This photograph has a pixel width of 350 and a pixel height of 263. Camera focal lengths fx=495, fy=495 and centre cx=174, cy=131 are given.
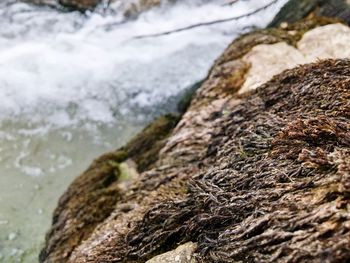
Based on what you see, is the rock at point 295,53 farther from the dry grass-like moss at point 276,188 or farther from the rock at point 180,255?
the rock at point 180,255

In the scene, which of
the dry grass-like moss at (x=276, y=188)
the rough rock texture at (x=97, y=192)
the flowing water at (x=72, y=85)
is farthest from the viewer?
the flowing water at (x=72, y=85)

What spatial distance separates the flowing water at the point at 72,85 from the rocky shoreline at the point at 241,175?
1486mm

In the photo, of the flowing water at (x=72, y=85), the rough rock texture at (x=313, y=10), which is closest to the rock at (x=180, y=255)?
the flowing water at (x=72, y=85)

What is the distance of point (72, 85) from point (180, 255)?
6142 mm

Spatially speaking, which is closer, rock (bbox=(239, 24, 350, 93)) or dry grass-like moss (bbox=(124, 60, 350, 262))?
dry grass-like moss (bbox=(124, 60, 350, 262))

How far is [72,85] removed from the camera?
28.1ft

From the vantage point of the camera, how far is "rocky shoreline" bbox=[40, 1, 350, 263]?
92.7 inches

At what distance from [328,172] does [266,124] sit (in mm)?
1119

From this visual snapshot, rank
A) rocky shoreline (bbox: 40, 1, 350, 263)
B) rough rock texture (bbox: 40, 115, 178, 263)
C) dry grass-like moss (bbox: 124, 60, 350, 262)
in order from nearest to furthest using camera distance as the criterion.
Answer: dry grass-like moss (bbox: 124, 60, 350, 262) → rocky shoreline (bbox: 40, 1, 350, 263) → rough rock texture (bbox: 40, 115, 178, 263)

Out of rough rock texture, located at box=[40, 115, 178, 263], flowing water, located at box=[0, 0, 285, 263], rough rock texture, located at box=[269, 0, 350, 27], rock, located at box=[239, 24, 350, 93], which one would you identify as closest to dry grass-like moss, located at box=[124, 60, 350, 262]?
rock, located at box=[239, 24, 350, 93]

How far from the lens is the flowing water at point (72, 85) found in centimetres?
677

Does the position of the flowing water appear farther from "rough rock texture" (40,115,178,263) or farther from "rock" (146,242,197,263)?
"rock" (146,242,197,263)

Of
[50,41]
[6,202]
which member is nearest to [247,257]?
[6,202]

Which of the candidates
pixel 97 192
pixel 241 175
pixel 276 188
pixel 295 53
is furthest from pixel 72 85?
pixel 276 188
